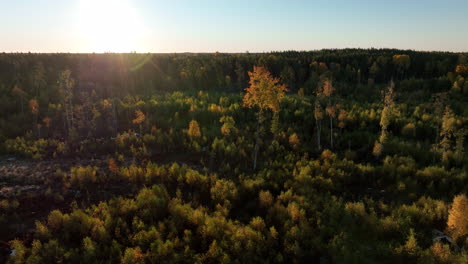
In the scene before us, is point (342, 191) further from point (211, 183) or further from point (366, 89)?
point (366, 89)

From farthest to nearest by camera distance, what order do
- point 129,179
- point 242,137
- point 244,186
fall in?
point 242,137
point 129,179
point 244,186

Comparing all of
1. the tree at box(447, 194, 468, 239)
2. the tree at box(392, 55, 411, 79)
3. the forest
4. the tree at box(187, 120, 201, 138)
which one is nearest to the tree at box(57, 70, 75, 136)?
the forest

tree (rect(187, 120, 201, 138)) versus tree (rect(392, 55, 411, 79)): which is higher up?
tree (rect(392, 55, 411, 79))

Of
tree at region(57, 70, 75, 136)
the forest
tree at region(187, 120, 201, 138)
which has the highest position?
tree at region(57, 70, 75, 136)

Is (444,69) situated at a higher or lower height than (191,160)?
higher

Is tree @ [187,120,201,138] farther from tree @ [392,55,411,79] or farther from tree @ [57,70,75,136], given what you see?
tree @ [392,55,411,79]

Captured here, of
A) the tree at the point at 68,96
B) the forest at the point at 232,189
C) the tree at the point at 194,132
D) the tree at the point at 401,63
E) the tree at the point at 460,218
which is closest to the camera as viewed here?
the forest at the point at 232,189

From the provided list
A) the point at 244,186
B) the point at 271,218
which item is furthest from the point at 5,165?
the point at 271,218

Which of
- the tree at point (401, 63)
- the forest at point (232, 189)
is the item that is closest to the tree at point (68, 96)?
the forest at point (232, 189)

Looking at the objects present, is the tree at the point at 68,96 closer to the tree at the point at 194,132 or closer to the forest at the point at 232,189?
the forest at the point at 232,189

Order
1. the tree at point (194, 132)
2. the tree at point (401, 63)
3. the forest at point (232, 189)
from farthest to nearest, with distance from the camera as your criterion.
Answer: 1. the tree at point (401, 63)
2. the tree at point (194, 132)
3. the forest at point (232, 189)

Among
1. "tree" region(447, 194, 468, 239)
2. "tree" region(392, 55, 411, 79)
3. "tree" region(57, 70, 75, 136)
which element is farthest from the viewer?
"tree" region(392, 55, 411, 79)
